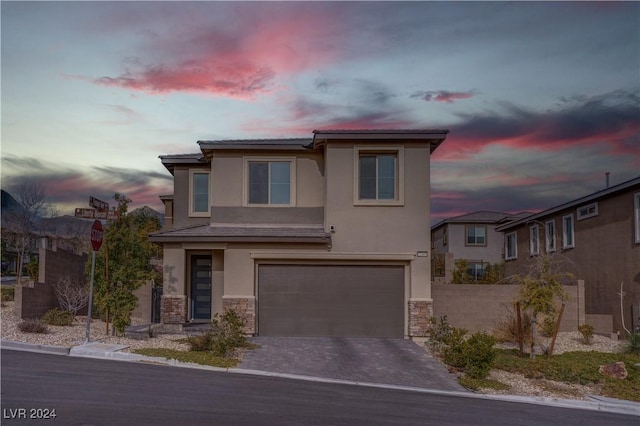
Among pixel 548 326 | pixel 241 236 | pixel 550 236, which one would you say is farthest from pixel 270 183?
pixel 550 236

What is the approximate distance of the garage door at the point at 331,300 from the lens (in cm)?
2206

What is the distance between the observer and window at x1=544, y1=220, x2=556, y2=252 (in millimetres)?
30781

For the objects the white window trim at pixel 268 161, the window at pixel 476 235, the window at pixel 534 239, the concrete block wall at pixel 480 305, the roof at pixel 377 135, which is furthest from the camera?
the window at pixel 476 235

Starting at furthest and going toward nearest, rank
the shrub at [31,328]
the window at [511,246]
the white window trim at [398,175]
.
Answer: the window at [511,246]
the white window trim at [398,175]
the shrub at [31,328]

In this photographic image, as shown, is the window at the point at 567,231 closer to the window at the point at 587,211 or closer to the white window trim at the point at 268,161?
the window at the point at 587,211

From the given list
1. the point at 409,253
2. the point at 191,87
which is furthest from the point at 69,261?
the point at 409,253

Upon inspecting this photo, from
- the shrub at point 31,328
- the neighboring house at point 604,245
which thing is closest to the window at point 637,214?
the neighboring house at point 604,245

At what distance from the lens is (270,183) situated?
23.4m

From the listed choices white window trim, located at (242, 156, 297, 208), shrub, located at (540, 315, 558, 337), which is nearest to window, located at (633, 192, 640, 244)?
shrub, located at (540, 315, 558, 337)

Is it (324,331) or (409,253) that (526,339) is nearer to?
(409,253)

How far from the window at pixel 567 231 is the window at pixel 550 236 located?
3.95 ft

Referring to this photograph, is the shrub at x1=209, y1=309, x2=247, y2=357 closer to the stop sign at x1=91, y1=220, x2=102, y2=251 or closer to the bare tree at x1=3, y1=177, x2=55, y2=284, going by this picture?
A: the stop sign at x1=91, y1=220, x2=102, y2=251

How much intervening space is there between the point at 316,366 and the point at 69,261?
1270 centimetres

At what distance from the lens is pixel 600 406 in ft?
44.7
